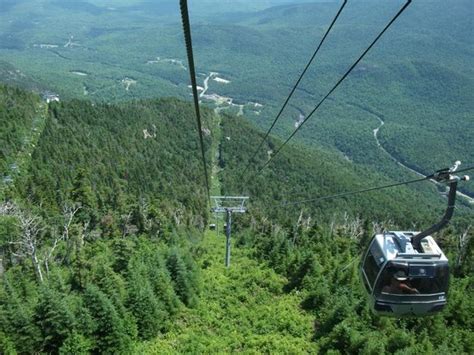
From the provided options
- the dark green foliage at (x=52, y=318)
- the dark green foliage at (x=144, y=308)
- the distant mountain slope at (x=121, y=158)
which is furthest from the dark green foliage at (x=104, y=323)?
the distant mountain slope at (x=121, y=158)

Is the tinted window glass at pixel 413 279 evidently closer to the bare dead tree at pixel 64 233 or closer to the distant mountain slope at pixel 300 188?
the bare dead tree at pixel 64 233

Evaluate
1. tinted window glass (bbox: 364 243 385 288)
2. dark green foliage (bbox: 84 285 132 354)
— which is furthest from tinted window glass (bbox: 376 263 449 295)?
dark green foliage (bbox: 84 285 132 354)

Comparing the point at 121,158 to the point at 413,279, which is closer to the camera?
the point at 413,279

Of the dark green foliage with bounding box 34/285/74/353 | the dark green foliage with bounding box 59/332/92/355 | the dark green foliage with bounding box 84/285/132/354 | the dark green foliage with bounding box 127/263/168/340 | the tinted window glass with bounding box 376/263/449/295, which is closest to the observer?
the tinted window glass with bounding box 376/263/449/295

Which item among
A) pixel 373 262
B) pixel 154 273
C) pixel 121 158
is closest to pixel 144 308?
pixel 154 273

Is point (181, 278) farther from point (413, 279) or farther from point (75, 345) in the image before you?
point (413, 279)

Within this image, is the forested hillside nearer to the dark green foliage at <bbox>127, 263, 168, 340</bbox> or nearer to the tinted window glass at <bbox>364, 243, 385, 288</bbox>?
the dark green foliage at <bbox>127, 263, 168, 340</bbox>

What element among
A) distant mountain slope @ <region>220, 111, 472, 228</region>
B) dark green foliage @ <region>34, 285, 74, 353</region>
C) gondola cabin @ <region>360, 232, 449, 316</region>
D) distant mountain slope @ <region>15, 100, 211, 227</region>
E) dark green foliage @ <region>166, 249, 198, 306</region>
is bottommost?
distant mountain slope @ <region>220, 111, 472, 228</region>
